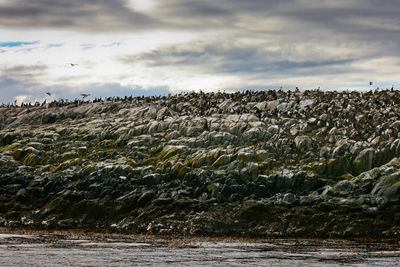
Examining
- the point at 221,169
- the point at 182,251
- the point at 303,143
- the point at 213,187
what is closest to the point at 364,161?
the point at 303,143

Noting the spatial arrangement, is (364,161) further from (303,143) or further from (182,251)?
(182,251)

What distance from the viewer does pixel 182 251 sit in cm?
3509

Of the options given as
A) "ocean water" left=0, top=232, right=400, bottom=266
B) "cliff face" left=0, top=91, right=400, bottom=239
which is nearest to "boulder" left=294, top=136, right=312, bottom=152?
"cliff face" left=0, top=91, right=400, bottom=239

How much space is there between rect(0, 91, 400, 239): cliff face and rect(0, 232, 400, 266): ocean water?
16.9ft

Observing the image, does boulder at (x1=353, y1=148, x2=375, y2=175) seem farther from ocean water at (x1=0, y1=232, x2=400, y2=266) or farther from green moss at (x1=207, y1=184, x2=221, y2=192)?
green moss at (x1=207, y1=184, x2=221, y2=192)

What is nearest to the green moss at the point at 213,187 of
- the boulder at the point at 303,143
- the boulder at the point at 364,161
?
the boulder at the point at 303,143

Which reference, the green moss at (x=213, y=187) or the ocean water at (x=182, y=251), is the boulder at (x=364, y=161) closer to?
the ocean water at (x=182, y=251)

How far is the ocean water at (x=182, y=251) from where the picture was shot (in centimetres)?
2953

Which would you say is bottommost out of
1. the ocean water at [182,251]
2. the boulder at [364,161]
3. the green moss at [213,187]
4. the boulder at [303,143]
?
the ocean water at [182,251]

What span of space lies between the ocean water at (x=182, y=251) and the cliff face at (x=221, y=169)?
5156mm

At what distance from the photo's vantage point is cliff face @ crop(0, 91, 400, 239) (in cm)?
4869

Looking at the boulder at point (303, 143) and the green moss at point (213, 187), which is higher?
the boulder at point (303, 143)

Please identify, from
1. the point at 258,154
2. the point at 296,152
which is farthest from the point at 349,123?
the point at 258,154

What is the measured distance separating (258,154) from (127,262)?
3345cm
